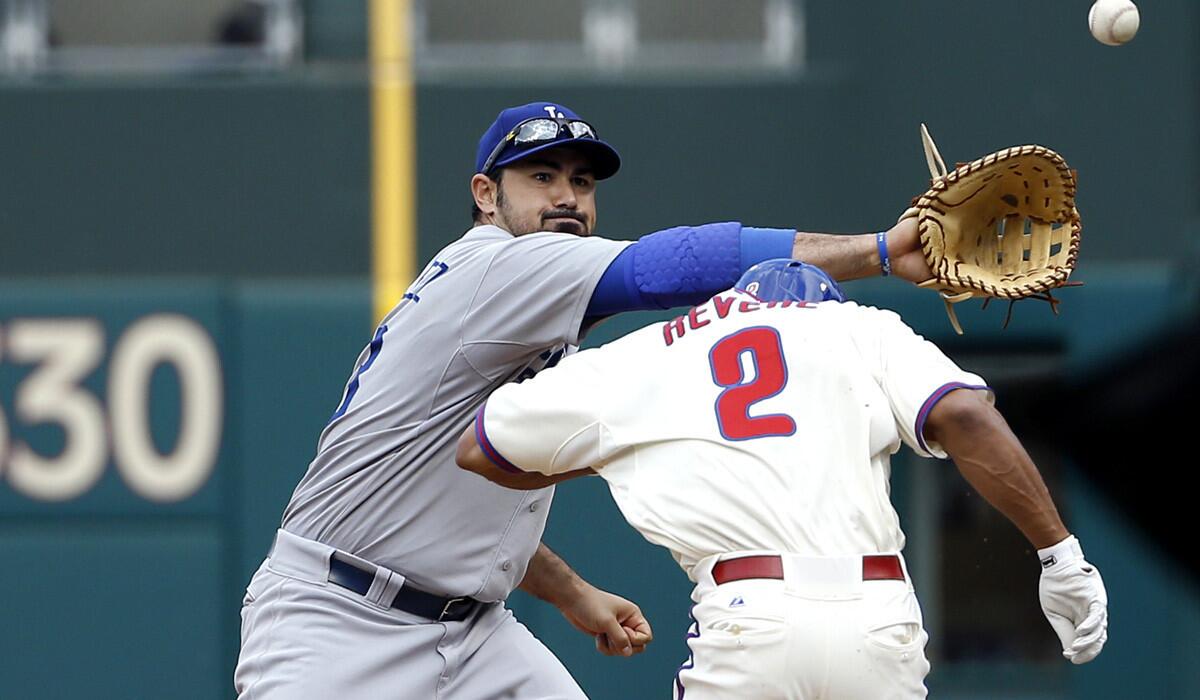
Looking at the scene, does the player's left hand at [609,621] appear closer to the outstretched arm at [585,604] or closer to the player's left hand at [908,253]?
the outstretched arm at [585,604]

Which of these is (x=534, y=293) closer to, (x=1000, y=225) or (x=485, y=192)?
(x=485, y=192)

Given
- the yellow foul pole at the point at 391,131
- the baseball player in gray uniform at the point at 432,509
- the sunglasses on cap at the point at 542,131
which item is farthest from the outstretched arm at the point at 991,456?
the yellow foul pole at the point at 391,131

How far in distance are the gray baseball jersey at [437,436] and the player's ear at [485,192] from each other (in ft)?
0.83

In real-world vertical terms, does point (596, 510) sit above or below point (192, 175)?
below

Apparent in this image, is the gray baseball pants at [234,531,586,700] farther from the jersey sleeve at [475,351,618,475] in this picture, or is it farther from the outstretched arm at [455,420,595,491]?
the jersey sleeve at [475,351,618,475]

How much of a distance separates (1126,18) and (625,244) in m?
1.28

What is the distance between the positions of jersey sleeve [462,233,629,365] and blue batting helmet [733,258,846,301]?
1.28ft

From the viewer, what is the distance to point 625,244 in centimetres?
338

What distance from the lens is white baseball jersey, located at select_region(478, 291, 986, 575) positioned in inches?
109

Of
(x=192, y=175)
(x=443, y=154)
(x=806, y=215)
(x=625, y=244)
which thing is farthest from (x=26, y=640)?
(x=625, y=244)

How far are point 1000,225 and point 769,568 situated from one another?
39.1 inches

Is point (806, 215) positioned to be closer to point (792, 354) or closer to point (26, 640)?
point (26, 640)

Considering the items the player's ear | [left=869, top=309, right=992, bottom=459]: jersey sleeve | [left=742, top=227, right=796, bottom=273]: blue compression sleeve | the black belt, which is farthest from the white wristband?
the player's ear

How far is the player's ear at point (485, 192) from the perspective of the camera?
12.7ft
